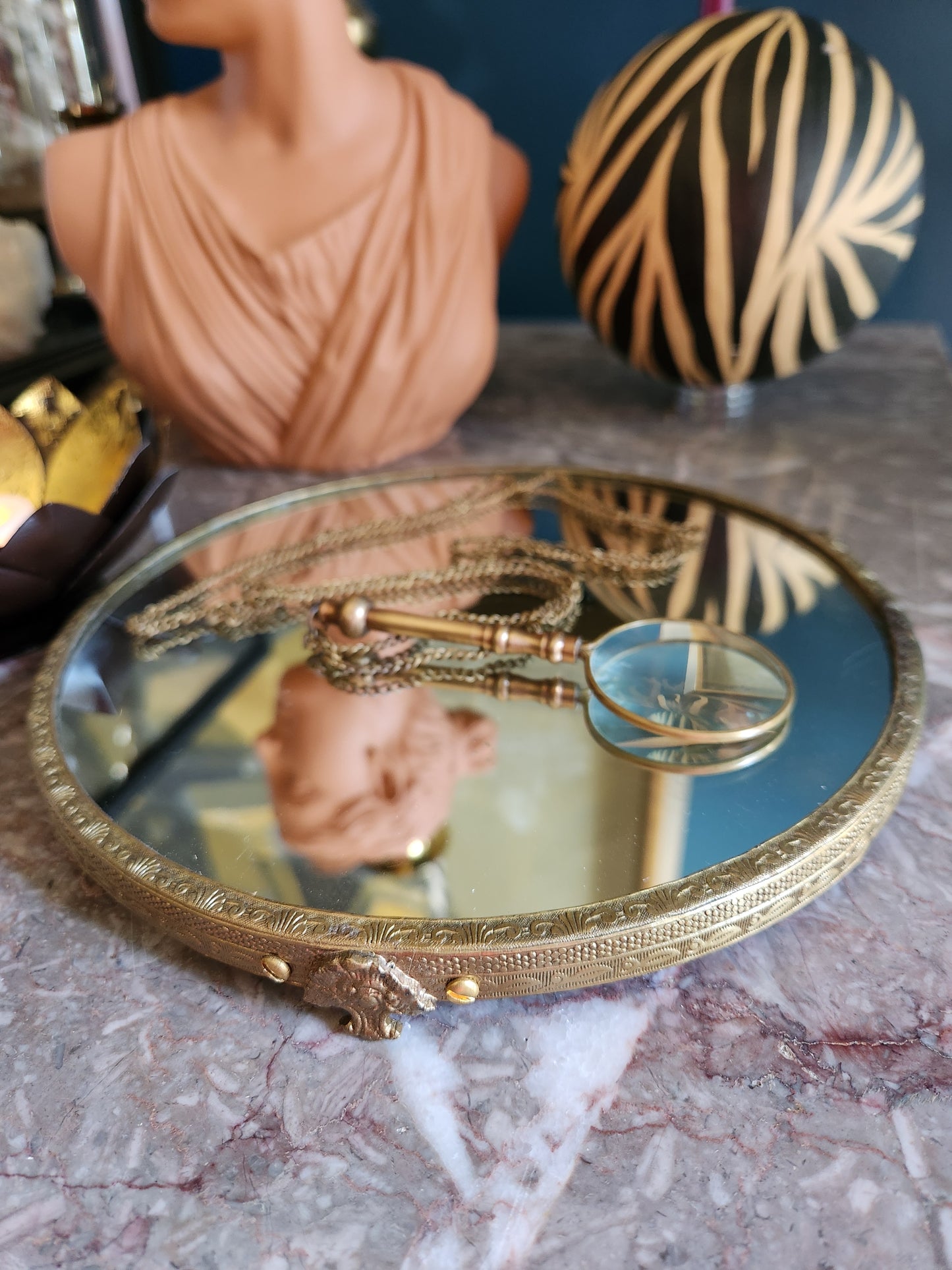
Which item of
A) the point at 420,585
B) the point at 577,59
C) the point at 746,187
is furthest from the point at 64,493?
the point at 577,59

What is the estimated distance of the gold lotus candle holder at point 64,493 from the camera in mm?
521

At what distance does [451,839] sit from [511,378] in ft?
2.20

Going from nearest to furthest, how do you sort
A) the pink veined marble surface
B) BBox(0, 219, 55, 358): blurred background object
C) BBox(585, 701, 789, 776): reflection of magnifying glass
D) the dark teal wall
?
the pink veined marble surface < BBox(585, 701, 789, 776): reflection of magnifying glass < BBox(0, 219, 55, 358): blurred background object < the dark teal wall

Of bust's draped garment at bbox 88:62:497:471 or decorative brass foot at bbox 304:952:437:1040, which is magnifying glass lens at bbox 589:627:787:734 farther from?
bust's draped garment at bbox 88:62:497:471

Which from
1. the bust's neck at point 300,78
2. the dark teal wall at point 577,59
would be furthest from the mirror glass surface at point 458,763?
the dark teal wall at point 577,59

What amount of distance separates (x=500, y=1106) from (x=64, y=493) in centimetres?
41

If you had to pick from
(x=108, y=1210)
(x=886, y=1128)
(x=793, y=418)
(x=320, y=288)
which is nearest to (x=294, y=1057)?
(x=108, y=1210)

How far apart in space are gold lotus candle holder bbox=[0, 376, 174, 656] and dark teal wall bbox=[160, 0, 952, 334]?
0.62 metres

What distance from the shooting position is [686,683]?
1.58 feet

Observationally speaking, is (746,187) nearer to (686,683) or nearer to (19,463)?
(686,683)

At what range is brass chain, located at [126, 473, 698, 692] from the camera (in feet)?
1.71

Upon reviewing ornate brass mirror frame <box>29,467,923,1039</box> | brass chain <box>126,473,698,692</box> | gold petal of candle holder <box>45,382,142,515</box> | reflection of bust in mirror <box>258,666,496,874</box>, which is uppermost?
gold petal of candle holder <box>45,382,142,515</box>

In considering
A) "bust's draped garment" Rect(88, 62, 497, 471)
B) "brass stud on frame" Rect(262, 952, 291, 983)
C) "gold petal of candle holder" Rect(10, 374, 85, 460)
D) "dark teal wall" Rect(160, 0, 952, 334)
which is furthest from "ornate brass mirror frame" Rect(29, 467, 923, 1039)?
"dark teal wall" Rect(160, 0, 952, 334)

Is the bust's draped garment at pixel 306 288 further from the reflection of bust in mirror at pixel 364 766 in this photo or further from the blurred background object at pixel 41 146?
the reflection of bust in mirror at pixel 364 766
